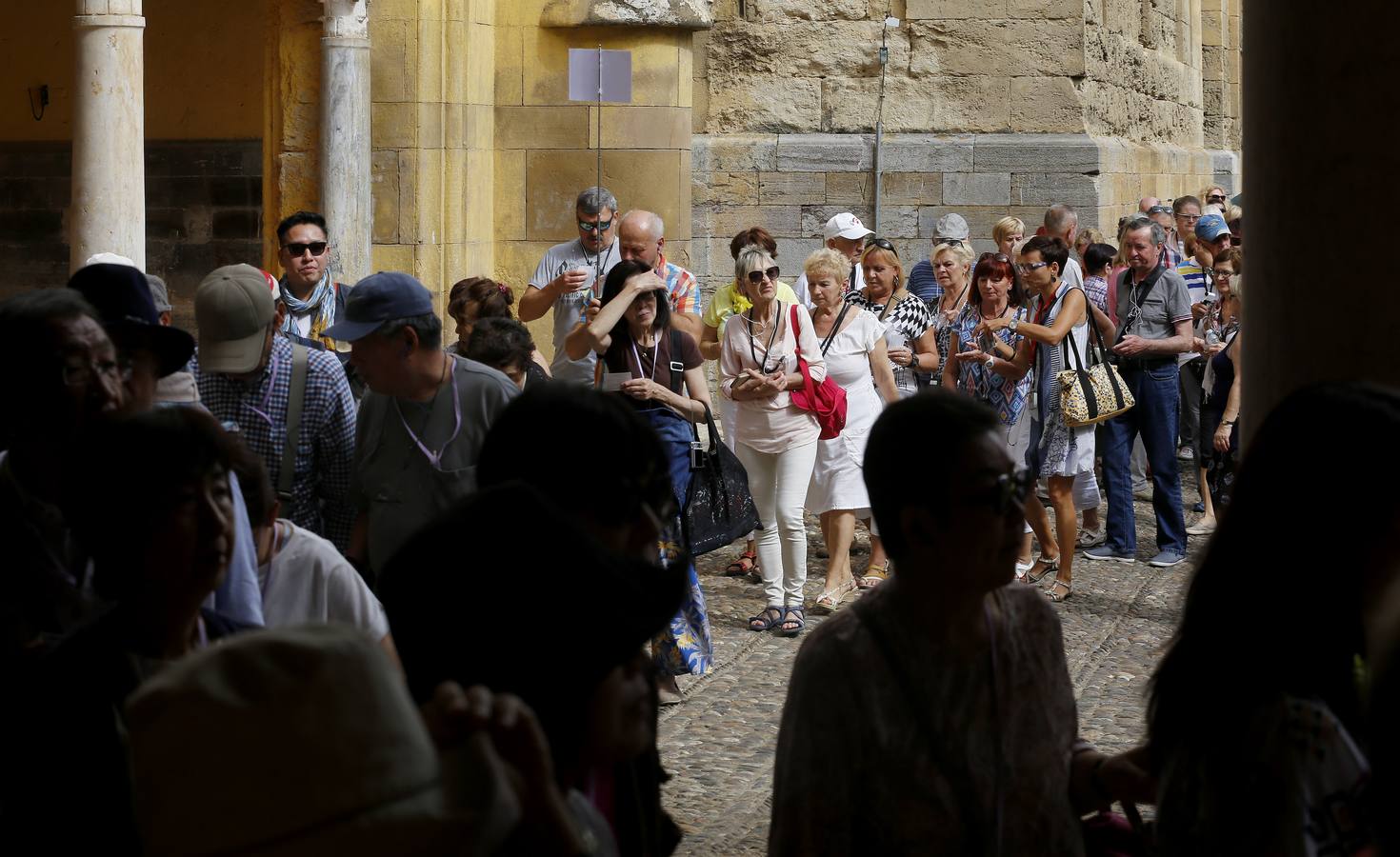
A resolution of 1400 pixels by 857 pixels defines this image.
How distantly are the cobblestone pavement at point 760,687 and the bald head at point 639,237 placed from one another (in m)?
1.78

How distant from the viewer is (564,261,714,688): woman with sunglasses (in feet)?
24.4

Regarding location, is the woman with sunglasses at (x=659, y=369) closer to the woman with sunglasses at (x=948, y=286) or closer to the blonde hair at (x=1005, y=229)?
the woman with sunglasses at (x=948, y=286)

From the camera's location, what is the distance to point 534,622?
6.39 feet

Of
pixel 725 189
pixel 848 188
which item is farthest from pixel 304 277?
pixel 848 188

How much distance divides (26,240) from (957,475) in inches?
695

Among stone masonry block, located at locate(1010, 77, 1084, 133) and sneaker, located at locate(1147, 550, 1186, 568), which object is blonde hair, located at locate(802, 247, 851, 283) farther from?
stone masonry block, located at locate(1010, 77, 1084, 133)

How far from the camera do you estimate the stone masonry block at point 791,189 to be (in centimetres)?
1606

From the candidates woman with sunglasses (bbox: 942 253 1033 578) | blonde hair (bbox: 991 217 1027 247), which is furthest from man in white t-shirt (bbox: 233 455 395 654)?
blonde hair (bbox: 991 217 1027 247)

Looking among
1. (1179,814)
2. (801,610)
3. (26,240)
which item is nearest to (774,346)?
(801,610)

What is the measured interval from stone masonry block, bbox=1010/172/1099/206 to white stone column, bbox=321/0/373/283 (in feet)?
20.2

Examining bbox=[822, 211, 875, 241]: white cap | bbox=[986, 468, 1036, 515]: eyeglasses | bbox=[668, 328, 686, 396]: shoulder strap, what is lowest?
bbox=[986, 468, 1036, 515]: eyeglasses

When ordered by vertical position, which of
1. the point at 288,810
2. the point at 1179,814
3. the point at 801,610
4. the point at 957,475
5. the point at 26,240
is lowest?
the point at 801,610

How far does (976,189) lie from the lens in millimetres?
15922

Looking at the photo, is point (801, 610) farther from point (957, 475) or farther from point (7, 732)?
point (7, 732)
